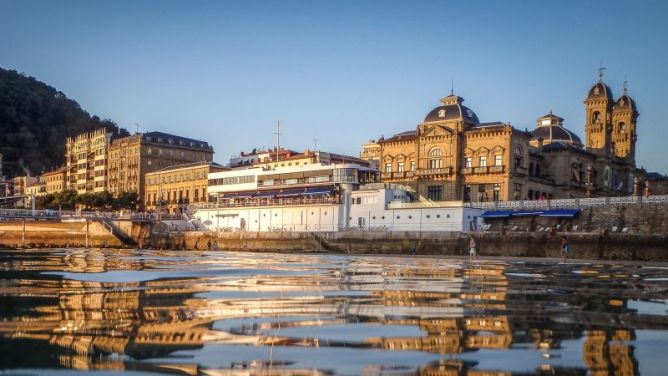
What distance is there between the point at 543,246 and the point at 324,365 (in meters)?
48.1

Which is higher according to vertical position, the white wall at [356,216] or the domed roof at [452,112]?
the domed roof at [452,112]

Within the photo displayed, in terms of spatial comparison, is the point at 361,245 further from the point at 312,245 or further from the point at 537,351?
the point at 537,351

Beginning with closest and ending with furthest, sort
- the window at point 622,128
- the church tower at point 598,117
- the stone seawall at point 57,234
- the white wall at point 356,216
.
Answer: the white wall at point 356,216 < the stone seawall at point 57,234 < the church tower at point 598,117 < the window at point 622,128

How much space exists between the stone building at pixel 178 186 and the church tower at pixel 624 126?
69.2 metres

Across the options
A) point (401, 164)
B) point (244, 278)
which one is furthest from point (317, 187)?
point (244, 278)

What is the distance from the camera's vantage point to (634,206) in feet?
187

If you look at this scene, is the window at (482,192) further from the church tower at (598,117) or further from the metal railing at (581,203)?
the church tower at (598,117)

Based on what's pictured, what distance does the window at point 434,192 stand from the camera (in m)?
81.9

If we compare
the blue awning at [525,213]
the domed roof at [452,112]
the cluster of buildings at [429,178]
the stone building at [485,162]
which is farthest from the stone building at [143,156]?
the blue awning at [525,213]

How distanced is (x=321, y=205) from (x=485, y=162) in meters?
20.6

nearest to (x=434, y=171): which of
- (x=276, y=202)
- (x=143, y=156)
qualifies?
(x=276, y=202)

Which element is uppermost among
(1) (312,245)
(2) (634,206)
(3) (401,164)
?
(3) (401,164)

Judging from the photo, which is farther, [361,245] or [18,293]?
[361,245]

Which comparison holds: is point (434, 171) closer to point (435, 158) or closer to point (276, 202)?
point (435, 158)
